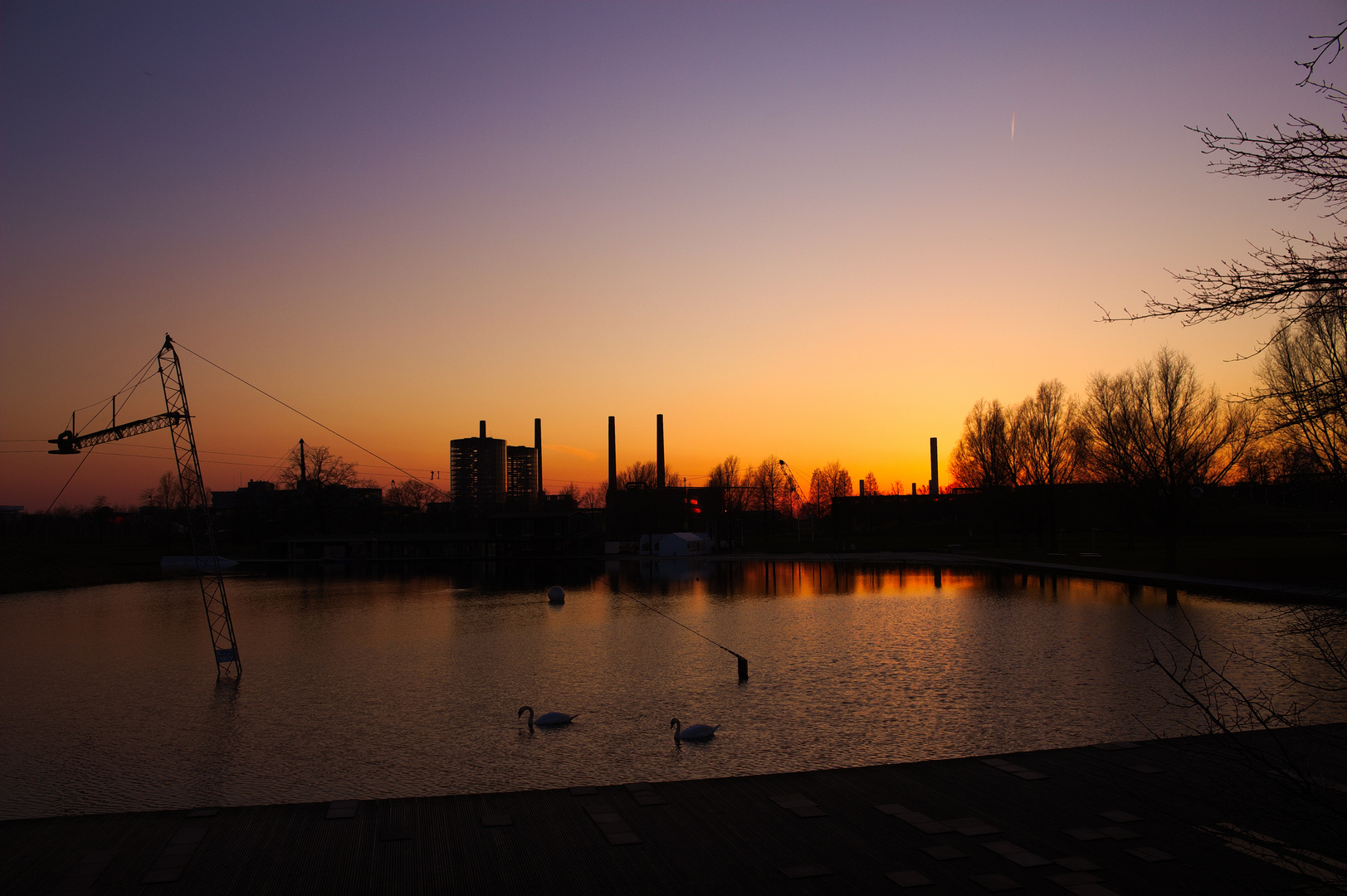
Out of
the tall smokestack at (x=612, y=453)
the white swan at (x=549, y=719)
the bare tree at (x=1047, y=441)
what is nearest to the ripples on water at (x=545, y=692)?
the white swan at (x=549, y=719)

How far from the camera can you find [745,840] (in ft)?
30.4

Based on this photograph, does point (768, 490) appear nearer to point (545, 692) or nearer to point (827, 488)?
point (827, 488)

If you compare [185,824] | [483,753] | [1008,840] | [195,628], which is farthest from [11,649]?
[1008,840]

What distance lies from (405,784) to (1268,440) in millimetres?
11641

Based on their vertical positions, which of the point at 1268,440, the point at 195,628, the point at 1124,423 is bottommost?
the point at 195,628

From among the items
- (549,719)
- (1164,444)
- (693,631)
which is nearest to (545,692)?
(549,719)

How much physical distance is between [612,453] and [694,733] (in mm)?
120634

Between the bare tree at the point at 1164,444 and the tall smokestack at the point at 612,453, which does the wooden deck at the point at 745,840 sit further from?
the tall smokestack at the point at 612,453

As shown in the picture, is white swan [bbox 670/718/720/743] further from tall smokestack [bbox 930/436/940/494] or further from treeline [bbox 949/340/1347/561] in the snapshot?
tall smokestack [bbox 930/436/940/494]

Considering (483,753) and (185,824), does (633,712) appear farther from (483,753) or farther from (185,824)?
(185,824)

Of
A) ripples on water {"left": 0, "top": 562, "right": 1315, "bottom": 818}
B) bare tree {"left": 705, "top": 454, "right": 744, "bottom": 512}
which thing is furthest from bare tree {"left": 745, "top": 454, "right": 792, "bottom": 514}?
ripples on water {"left": 0, "top": 562, "right": 1315, "bottom": 818}

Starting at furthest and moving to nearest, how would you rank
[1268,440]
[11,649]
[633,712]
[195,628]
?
1. [195,628]
2. [11,649]
3. [633,712]
4. [1268,440]

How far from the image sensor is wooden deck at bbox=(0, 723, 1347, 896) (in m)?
8.09

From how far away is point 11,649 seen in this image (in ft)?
97.3
